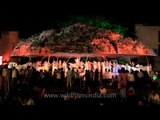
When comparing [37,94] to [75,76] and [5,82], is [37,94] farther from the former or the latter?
[75,76]

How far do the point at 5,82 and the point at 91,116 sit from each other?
996 cm

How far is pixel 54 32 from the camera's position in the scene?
24594 mm

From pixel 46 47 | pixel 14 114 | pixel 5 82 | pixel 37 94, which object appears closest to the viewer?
pixel 14 114

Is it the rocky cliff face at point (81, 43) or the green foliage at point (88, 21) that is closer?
the rocky cliff face at point (81, 43)

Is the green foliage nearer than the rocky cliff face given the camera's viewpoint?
No

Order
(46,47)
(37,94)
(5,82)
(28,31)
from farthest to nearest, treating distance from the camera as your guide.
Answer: (28,31)
(46,47)
(5,82)
(37,94)

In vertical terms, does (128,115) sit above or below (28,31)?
below

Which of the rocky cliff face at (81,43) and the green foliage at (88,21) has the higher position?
the green foliage at (88,21)

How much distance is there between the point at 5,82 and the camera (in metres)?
22.2

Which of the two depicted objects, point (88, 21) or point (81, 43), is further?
point (88, 21)

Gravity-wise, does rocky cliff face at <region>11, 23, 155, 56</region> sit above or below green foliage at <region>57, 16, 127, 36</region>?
below

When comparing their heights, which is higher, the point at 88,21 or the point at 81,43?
Answer: the point at 88,21

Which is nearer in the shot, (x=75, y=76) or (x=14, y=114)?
(x=14, y=114)

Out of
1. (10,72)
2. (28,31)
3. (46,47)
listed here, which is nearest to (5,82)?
(10,72)
